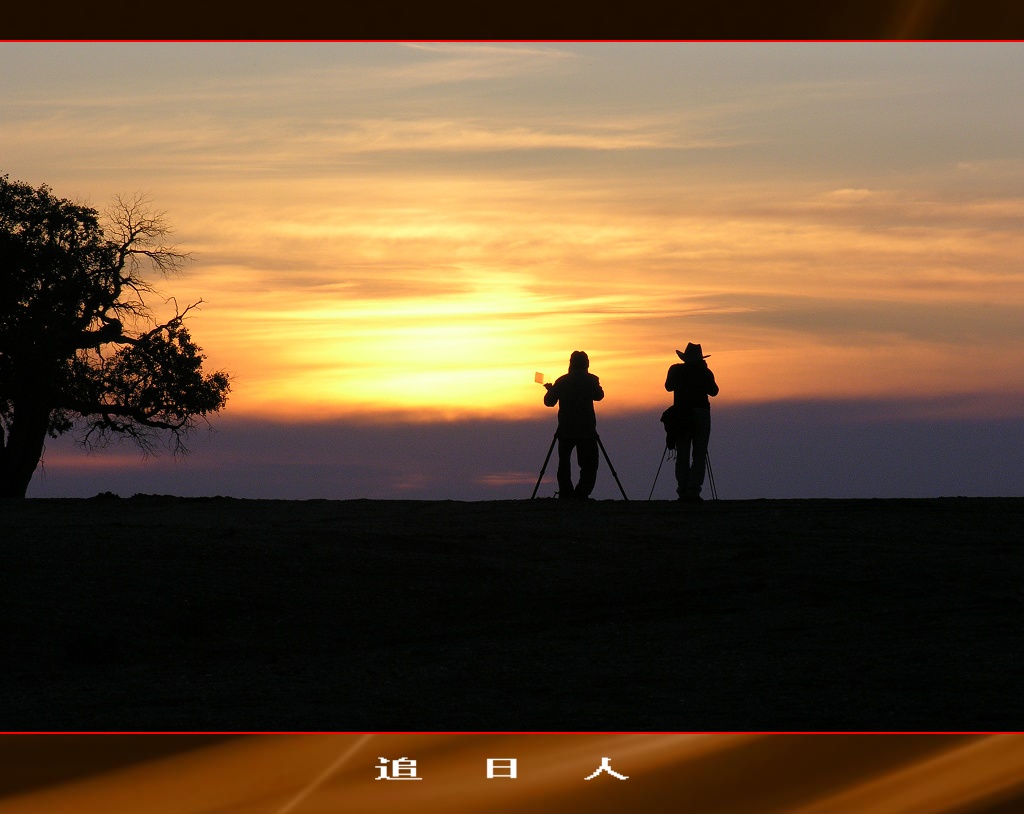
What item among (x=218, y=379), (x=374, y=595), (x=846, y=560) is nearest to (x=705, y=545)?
(x=846, y=560)

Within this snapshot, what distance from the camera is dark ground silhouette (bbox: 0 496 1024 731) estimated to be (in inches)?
361

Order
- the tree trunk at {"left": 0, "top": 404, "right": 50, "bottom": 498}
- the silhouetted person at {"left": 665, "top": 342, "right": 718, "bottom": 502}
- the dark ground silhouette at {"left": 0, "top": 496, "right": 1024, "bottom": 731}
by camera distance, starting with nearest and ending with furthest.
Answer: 1. the dark ground silhouette at {"left": 0, "top": 496, "right": 1024, "bottom": 731}
2. the silhouetted person at {"left": 665, "top": 342, "right": 718, "bottom": 502}
3. the tree trunk at {"left": 0, "top": 404, "right": 50, "bottom": 498}

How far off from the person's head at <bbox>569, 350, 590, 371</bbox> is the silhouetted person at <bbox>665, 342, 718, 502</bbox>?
1.50m

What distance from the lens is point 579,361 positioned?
73.5ft

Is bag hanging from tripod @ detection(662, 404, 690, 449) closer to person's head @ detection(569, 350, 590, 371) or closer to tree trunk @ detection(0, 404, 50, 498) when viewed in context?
person's head @ detection(569, 350, 590, 371)

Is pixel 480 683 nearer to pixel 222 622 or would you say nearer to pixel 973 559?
pixel 222 622

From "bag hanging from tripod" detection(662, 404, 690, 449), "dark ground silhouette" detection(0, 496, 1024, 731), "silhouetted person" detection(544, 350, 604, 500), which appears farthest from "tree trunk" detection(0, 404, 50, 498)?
"bag hanging from tripod" detection(662, 404, 690, 449)

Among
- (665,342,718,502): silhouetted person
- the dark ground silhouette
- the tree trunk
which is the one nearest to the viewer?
the dark ground silhouette

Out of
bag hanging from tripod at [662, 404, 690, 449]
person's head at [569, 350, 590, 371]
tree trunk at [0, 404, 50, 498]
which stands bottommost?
bag hanging from tripod at [662, 404, 690, 449]

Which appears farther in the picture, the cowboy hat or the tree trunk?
the tree trunk

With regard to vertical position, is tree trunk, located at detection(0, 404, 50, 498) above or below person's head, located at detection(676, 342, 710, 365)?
above

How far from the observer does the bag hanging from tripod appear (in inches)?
844

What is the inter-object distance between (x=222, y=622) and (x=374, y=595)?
65.0 inches

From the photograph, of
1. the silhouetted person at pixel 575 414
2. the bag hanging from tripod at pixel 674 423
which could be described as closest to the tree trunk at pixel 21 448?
the silhouetted person at pixel 575 414
